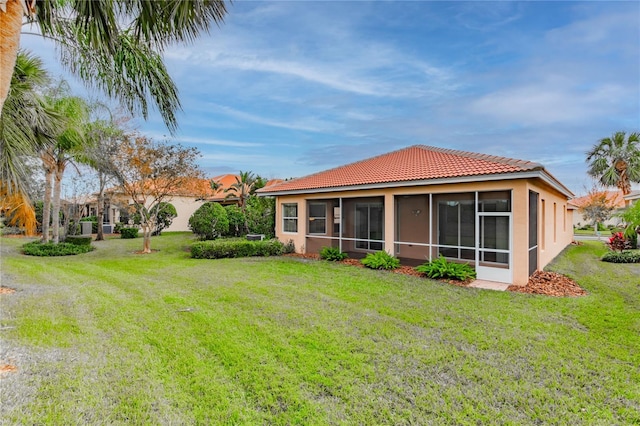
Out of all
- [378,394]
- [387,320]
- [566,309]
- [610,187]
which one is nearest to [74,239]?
[387,320]

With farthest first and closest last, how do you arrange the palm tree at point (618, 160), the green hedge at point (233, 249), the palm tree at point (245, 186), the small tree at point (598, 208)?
the small tree at point (598, 208) → the palm tree at point (618, 160) → the palm tree at point (245, 186) → the green hedge at point (233, 249)

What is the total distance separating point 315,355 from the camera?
4422mm

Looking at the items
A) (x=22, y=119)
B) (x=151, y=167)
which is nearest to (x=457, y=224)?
(x=22, y=119)

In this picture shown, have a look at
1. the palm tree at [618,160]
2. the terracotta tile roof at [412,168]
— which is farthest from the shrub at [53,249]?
the palm tree at [618,160]

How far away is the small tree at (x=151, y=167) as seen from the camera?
50.4 feet

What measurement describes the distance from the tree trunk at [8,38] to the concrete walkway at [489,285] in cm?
1017

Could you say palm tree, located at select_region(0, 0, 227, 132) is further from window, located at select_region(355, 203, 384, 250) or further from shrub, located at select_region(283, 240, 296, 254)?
shrub, located at select_region(283, 240, 296, 254)

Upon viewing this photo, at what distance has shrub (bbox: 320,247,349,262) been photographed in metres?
13.7

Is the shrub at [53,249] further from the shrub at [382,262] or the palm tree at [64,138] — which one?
the shrub at [382,262]

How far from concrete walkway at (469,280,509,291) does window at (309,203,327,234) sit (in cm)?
752

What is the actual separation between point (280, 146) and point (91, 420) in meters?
21.2

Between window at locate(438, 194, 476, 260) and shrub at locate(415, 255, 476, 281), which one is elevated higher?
window at locate(438, 194, 476, 260)

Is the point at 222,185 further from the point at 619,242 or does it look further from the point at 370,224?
the point at 619,242

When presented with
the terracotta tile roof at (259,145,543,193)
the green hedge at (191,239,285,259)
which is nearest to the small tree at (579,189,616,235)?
the terracotta tile roof at (259,145,543,193)
